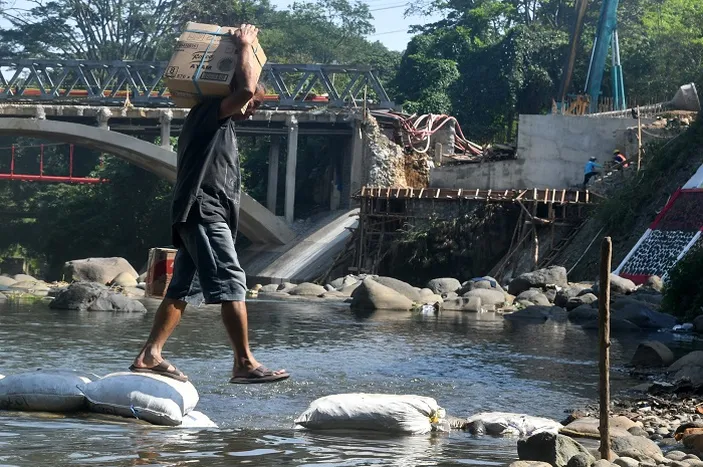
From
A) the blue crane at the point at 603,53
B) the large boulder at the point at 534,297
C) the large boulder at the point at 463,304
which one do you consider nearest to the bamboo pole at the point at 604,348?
the large boulder at the point at 463,304

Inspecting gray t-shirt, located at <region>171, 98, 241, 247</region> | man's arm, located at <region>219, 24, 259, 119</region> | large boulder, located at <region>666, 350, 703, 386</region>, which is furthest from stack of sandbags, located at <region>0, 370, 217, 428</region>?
large boulder, located at <region>666, 350, 703, 386</region>

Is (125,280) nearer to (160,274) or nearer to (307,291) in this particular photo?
(307,291)

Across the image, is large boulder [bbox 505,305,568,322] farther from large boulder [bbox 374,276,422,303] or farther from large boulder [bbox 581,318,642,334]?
large boulder [bbox 374,276,422,303]

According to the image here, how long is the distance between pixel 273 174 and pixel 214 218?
3606cm

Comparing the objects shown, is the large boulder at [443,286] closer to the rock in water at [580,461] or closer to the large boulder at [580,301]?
the large boulder at [580,301]

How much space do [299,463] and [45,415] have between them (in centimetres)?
186

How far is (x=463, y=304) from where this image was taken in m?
24.3

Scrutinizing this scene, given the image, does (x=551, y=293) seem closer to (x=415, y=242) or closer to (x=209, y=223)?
(x=415, y=242)

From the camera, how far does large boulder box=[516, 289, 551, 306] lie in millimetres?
24281

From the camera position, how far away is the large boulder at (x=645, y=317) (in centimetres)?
1970

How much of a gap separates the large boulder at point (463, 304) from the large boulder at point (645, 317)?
4077 millimetres

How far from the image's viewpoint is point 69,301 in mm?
21000

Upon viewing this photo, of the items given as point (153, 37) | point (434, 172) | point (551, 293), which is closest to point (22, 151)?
point (153, 37)

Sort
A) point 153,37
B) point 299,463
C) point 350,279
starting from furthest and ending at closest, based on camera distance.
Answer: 1. point 153,37
2. point 350,279
3. point 299,463
